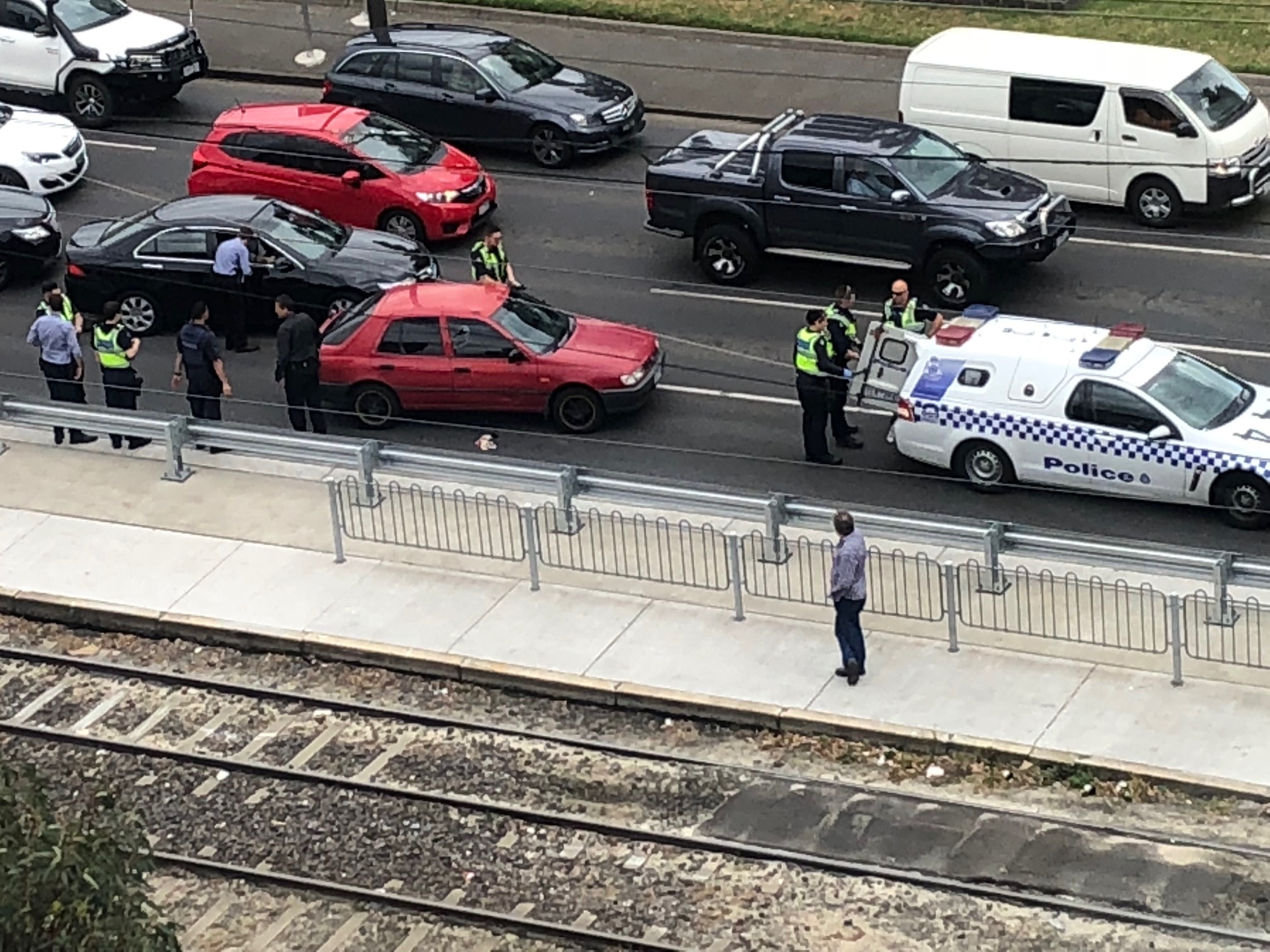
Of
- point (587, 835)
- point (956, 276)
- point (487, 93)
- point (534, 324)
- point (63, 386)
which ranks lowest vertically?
point (587, 835)

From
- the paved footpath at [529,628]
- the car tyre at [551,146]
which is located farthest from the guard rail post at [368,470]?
the car tyre at [551,146]

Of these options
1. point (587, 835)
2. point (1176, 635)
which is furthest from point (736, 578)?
point (1176, 635)

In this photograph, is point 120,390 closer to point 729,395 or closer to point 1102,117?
point 729,395

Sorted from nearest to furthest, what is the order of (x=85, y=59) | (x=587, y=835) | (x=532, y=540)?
(x=587, y=835)
(x=532, y=540)
(x=85, y=59)

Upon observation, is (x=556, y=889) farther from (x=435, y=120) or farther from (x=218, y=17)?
(x=218, y=17)

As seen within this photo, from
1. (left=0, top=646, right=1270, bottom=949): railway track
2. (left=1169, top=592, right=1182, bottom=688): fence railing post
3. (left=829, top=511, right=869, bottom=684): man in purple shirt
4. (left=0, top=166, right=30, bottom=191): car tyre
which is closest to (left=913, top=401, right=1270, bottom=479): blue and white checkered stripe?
(left=1169, top=592, right=1182, bottom=688): fence railing post

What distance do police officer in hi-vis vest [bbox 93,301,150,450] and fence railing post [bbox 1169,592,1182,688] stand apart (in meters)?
9.37

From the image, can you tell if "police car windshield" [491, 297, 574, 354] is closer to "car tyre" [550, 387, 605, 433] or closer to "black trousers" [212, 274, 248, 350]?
"car tyre" [550, 387, 605, 433]

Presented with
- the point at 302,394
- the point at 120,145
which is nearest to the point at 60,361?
the point at 302,394

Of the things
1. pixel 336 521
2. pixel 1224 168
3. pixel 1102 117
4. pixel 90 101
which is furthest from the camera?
pixel 90 101

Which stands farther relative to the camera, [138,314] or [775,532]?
[138,314]

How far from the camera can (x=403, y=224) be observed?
25875 millimetres

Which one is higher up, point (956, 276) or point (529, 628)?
point (956, 276)

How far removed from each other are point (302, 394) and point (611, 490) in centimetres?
388
